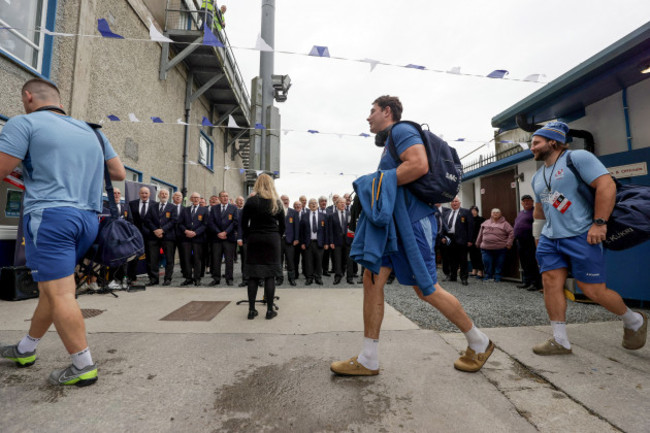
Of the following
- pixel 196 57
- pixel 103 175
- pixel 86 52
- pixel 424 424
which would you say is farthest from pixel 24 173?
pixel 196 57

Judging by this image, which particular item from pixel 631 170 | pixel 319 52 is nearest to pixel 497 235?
pixel 631 170

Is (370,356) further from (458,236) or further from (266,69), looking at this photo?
(266,69)

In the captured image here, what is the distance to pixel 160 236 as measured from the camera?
633 centimetres

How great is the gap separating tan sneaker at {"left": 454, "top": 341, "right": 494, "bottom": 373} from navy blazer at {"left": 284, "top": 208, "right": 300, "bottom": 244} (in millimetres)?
5250

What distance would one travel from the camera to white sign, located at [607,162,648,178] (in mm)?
4092

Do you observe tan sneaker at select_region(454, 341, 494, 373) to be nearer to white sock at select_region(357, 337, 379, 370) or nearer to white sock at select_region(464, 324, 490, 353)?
white sock at select_region(464, 324, 490, 353)

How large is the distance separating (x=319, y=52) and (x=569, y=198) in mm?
3811

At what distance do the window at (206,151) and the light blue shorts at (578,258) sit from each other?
491 inches

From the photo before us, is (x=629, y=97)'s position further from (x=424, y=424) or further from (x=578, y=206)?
(x=424, y=424)

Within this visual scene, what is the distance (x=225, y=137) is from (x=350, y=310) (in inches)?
592

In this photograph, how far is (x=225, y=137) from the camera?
1673 cm

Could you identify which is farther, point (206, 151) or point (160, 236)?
point (206, 151)

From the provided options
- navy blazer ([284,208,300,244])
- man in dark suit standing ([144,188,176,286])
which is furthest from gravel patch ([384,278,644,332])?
man in dark suit standing ([144,188,176,286])

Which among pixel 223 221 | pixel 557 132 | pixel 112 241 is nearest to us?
pixel 112 241
